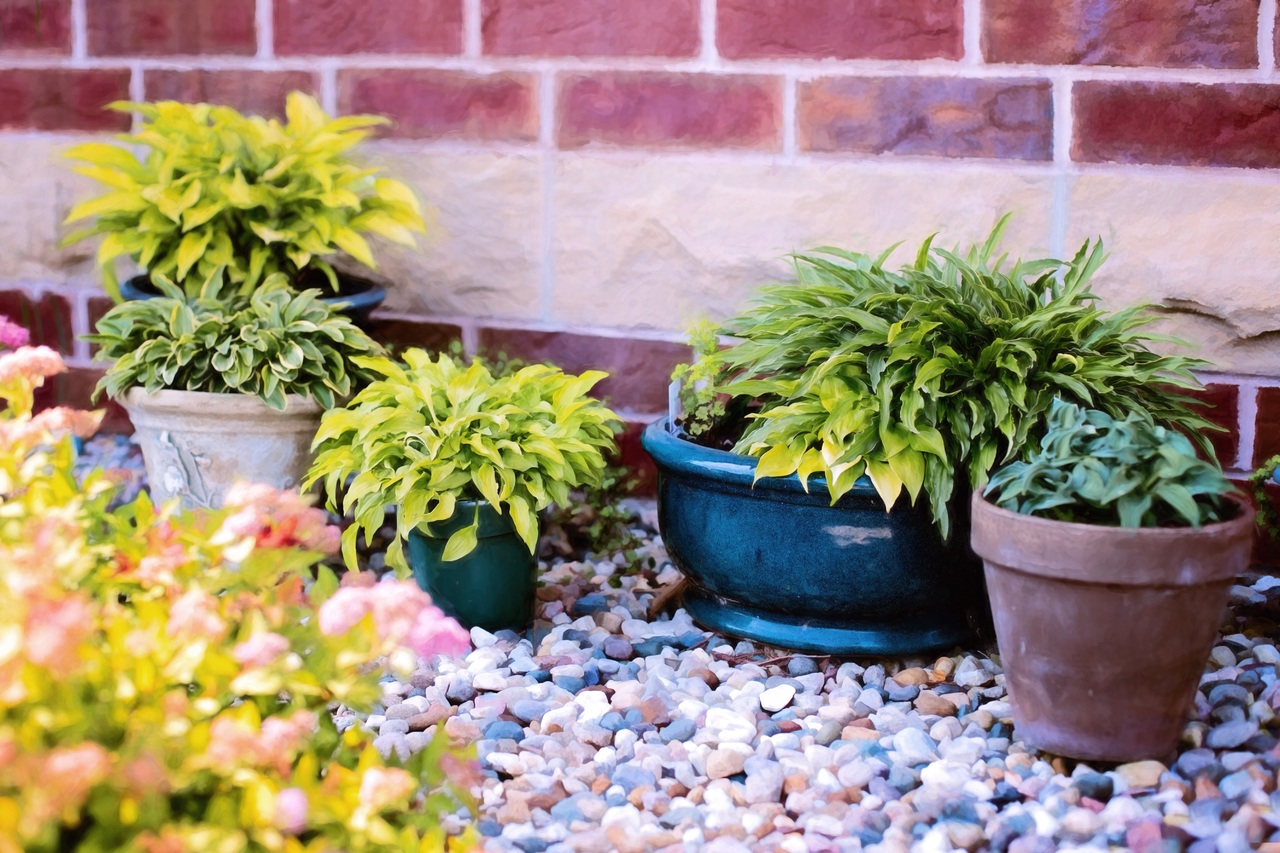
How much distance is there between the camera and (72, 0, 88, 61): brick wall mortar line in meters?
3.38

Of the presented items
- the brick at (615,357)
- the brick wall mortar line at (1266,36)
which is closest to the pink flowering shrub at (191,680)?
the brick at (615,357)

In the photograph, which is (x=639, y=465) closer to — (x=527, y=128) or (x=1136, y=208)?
(x=527, y=128)

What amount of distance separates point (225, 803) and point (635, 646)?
48.1 inches

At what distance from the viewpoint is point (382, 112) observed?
3172 millimetres

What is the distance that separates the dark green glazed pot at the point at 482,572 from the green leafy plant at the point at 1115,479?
0.90 metres

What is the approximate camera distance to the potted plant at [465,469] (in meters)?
2.33

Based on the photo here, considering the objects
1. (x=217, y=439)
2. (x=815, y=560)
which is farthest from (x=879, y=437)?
(x=217, y=439)

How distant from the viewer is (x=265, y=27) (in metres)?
3.22

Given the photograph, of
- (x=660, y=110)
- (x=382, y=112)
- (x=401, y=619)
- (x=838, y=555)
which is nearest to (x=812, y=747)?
(x=838, y=555)

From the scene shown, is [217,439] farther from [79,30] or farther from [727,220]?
[79,30]

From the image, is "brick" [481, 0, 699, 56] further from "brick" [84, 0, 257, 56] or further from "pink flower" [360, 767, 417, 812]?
"pink flower" [360, 767, 417, 812]

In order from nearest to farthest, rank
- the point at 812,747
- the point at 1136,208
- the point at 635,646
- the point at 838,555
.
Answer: the point at 812,747 → the point at 838,555 → the point at 635,646 → the point at 1136,208

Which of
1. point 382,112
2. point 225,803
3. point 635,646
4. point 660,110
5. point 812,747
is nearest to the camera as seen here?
point 225,803

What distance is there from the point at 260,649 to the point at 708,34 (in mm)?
1966
